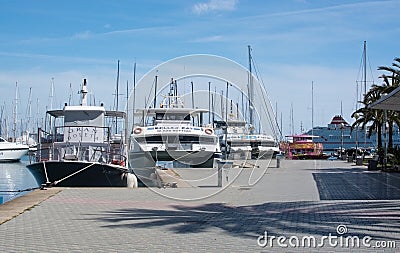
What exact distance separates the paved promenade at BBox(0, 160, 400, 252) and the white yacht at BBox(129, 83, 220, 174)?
45.3 ft

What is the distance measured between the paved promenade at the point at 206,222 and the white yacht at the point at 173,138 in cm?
1382

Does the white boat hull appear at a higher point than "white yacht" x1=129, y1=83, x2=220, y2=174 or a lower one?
lower

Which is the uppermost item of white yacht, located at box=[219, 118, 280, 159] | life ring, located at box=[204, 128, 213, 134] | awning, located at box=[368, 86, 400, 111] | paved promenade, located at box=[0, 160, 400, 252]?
awning, located at box=[368, 86, 400, 111]

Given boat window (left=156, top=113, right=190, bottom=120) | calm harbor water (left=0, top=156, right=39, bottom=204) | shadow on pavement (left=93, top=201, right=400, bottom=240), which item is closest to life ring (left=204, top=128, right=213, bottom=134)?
boat window (left=156, top=113, right=190, bottom=120)

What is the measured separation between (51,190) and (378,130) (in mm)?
33547

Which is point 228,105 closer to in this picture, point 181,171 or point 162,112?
point 162,112

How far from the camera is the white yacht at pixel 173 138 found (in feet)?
107

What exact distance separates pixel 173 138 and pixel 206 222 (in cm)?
2327

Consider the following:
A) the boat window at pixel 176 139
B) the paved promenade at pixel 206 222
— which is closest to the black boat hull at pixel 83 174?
the paved promenade at pixel 206 222

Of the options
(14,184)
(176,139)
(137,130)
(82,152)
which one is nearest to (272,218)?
(82,152)

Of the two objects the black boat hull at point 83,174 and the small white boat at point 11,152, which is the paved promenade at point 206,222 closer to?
the black boat hull at point 83,174

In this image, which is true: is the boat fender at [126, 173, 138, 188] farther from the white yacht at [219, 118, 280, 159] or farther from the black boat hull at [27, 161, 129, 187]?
the white yacht at [219, 118, 280, 159]

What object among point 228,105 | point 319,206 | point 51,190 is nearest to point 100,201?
point 51,190

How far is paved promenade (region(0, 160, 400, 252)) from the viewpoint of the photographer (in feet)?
29.3
